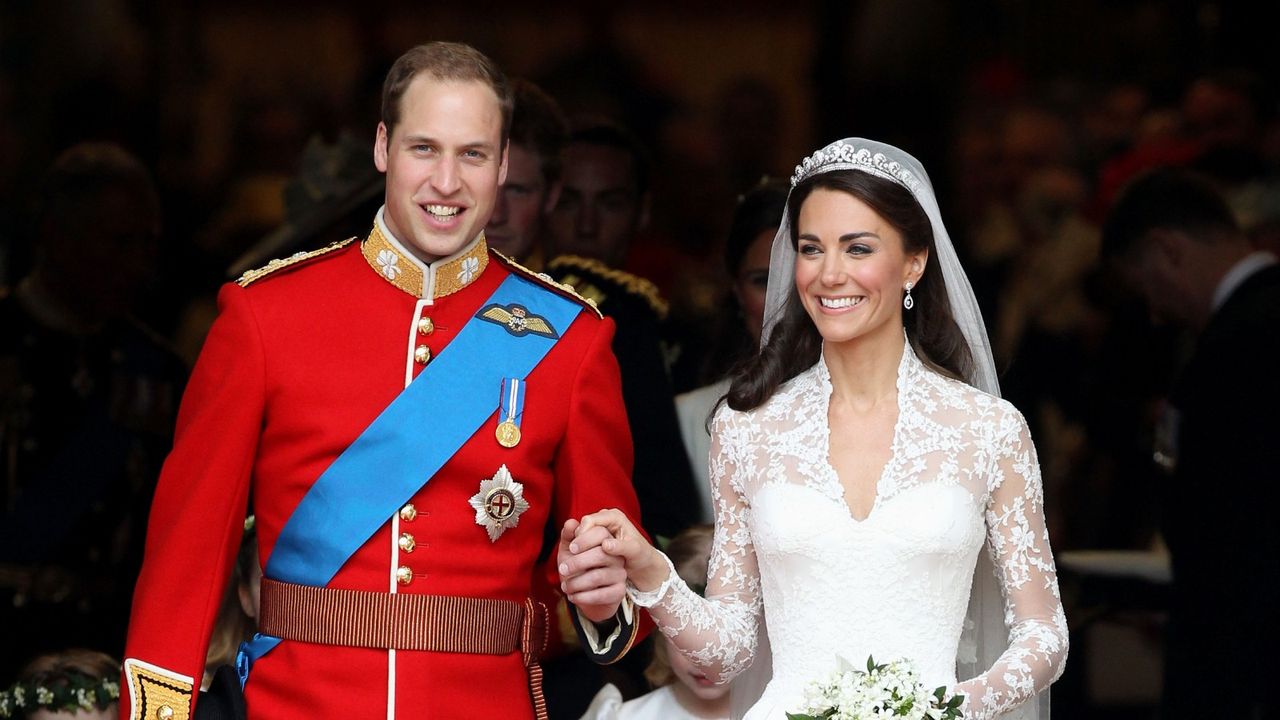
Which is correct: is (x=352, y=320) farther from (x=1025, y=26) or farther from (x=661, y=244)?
(x=1025, y=26)

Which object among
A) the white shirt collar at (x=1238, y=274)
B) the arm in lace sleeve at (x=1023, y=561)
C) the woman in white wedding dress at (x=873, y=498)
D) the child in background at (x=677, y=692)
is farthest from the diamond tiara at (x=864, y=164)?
the white shirt collar at (x=1238, y=274)

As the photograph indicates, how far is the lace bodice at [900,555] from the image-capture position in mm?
3561

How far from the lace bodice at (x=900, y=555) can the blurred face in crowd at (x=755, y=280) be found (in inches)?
42.9

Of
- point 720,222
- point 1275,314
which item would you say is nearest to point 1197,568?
point 1275,314

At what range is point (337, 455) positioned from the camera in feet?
11.3

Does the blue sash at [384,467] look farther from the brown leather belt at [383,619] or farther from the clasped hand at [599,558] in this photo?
the clasped hand at [599,558]

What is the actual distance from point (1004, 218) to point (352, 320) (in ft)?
17.6

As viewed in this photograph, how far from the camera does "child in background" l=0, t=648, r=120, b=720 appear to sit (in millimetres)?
4602

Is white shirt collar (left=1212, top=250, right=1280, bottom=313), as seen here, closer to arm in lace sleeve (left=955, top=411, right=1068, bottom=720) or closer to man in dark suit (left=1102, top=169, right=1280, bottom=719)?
man in dark suit (left=1102, top=169, right=1280, bottom=719)

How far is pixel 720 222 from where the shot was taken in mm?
9016

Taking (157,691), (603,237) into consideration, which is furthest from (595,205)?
(157,691)

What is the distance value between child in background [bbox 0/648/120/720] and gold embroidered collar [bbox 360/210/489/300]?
1.55 metres

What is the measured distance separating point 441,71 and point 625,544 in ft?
2.69

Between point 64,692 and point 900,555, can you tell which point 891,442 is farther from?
point 64,692
